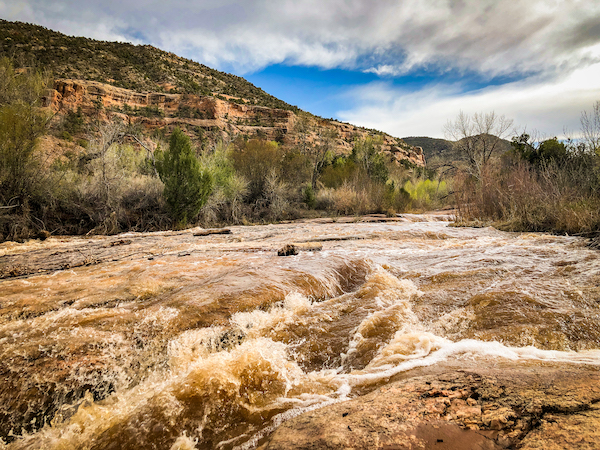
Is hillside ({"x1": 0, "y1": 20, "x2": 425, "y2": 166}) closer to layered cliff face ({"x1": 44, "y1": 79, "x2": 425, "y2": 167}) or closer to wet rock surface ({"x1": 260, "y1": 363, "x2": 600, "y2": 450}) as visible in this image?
layered cliff face ({"x1": 44, "y1": 79, "x2": 425, "y2": 167})

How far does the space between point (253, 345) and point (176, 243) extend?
5.24 m

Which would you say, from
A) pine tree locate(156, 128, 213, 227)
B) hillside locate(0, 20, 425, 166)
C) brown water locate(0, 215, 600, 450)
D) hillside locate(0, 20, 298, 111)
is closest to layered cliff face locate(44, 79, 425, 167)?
hillside locate(0, 20, 425, 166)

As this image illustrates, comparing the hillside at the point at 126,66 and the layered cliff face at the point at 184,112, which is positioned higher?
the hillside at the point at 126,66

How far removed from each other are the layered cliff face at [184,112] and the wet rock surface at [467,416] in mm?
32051

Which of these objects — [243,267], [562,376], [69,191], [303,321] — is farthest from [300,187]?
[562,376]

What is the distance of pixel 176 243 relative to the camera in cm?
677

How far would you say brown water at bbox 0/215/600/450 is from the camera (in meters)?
1.52

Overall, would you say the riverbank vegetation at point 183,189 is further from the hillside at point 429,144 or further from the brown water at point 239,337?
the hillside at point 429,144

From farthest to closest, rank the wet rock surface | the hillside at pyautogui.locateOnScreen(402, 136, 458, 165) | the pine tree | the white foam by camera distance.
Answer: the hillside at pyautogui.locateOnScreen(402, 136, 458, 165), the pine tree, the white foam, the wet rock surface

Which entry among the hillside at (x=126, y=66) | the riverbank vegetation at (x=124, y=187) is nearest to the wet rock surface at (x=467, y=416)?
the riverbank vegetation at (x=124, y=187)

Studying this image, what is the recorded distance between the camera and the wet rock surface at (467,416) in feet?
3.05

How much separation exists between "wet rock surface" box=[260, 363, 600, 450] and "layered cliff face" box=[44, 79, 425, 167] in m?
32.1

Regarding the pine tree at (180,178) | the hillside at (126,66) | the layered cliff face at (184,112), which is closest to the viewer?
the pine tree at (180,178)

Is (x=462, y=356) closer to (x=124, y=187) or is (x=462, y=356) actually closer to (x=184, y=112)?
(x=124, y=187)
